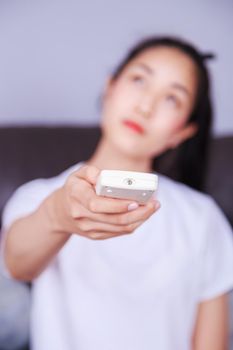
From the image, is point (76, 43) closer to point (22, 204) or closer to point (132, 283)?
point (22, 204)

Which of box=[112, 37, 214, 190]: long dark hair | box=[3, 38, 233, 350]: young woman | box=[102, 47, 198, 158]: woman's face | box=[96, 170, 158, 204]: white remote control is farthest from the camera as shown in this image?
box=[112, 37, 214, 190]: long dark hair

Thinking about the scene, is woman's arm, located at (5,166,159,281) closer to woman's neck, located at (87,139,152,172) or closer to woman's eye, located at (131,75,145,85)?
woman's neck, located at (87,139,152,172)

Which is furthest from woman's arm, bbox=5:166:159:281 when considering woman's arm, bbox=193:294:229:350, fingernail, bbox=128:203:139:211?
woman's arm, bbox=193:294:229:350

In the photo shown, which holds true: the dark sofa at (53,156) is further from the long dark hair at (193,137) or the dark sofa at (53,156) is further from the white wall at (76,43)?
the white wall at (76,43)

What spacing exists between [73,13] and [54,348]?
86 centimetres

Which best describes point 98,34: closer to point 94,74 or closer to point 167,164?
point 94,74

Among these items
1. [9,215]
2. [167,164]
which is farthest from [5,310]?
[167,164]

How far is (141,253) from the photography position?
929 mm

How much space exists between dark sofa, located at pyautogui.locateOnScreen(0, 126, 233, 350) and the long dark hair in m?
0.03

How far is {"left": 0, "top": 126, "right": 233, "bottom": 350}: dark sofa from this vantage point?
42.8 inches

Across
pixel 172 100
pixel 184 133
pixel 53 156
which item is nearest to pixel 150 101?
pixel 172 100

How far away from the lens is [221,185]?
3.92 feet

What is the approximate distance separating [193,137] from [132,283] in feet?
1.42

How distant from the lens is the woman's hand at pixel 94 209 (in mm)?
517
